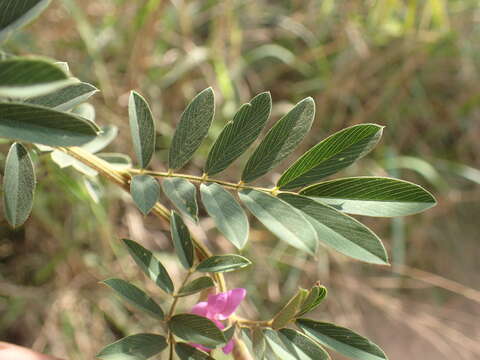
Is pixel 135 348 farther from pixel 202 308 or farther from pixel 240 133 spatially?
pixel 240 133

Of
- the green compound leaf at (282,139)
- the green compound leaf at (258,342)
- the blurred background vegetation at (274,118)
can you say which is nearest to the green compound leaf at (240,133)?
the green compound leaf at (282,139)

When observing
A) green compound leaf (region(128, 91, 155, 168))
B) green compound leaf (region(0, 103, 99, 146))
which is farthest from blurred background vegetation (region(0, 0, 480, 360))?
green compound leaf (region(0, 103, 99, 146))

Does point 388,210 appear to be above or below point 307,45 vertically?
above

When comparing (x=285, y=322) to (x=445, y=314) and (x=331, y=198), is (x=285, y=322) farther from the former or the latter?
(x=445, y=314)

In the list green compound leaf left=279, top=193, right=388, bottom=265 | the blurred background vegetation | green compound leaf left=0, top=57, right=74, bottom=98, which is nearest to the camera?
green compound leaf left=0, top=57, right=74, bottom=98

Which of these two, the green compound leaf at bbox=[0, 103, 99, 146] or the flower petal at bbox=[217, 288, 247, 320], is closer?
the green compound leaf at bbox=[0, 103, 99, 146]

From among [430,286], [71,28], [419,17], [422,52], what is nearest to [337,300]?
[430,286]

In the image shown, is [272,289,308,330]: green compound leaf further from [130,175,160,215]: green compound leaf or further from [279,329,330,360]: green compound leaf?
[130,175,160,215]: green compound leaf
